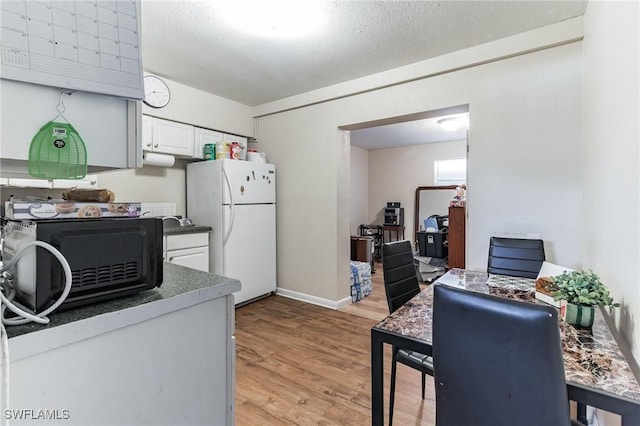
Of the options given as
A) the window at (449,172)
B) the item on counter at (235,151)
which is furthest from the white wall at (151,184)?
the window at (449,172)

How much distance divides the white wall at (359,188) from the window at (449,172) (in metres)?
1.47

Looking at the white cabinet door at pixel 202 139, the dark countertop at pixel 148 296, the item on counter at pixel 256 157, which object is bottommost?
the dark countertop at pixel 148 296

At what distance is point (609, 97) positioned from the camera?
4.79 feet

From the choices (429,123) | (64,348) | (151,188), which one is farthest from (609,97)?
(151,188)

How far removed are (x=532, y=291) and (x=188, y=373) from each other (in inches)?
65.8

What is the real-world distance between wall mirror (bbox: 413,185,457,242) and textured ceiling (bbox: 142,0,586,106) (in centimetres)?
362

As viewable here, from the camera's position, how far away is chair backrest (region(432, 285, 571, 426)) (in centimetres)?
80

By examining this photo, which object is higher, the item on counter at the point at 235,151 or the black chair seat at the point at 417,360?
the item on counter at the point at 235,151

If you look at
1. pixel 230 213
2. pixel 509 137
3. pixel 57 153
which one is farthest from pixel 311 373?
pixel 509 137

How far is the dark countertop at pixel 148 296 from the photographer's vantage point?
0.66 metres

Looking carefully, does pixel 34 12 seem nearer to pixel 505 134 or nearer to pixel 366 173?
pixel 505 134

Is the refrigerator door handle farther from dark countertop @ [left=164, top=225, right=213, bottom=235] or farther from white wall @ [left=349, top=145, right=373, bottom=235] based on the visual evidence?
white wall @ [left=349, top=145, right=373, bottom=235]

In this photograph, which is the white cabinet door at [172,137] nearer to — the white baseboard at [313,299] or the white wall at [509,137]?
the white wall at [509,137]

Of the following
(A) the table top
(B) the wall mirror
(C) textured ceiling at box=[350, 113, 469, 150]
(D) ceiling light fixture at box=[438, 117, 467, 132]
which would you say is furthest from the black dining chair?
(B) the wall mirror
